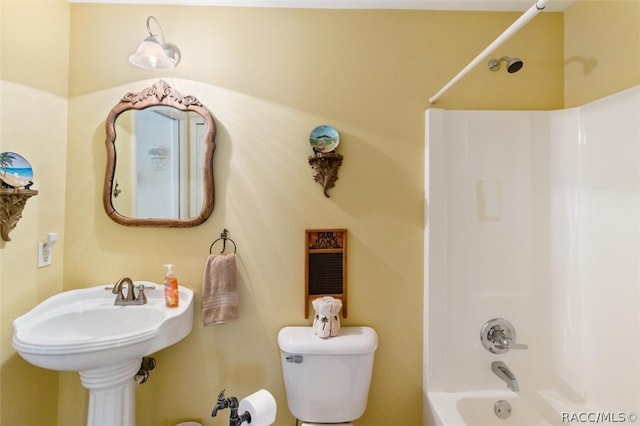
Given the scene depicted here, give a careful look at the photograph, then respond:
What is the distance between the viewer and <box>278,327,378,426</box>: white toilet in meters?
1.36

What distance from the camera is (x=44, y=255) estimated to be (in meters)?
1.40

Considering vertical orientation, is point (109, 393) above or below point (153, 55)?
below

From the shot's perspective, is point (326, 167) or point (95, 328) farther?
point (326, 167)

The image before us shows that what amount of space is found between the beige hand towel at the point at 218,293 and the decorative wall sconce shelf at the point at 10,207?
2.60 feet

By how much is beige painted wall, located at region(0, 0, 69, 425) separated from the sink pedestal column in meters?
0.36

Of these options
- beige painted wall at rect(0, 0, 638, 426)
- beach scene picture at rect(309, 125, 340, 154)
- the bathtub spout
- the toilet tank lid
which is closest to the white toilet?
the toilet tank lid

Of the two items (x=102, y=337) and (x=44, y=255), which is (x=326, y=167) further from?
(x=44, y=255)

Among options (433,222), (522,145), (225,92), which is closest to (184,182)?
(225,92)

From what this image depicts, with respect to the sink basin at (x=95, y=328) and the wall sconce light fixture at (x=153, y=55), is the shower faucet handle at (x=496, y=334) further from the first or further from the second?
the wall sconce light fixture at (x=153, y=55)

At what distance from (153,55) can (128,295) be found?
1116mm

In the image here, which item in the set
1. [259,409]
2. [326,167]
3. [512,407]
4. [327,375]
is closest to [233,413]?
[259,409]

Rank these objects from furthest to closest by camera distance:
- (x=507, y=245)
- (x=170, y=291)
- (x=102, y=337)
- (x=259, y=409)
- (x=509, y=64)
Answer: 1. (x=507, y=245)
2. (x=170, y=291)
3. (x=509, y=64)
4. (x=102, y=337)
5. (x=259, y=409)

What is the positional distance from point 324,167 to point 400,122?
46 cm

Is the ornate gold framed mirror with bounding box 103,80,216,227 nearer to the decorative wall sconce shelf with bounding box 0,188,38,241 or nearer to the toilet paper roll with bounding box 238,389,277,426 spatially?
the decorative wall sconce shelf with bounding box 0,188,38,241
